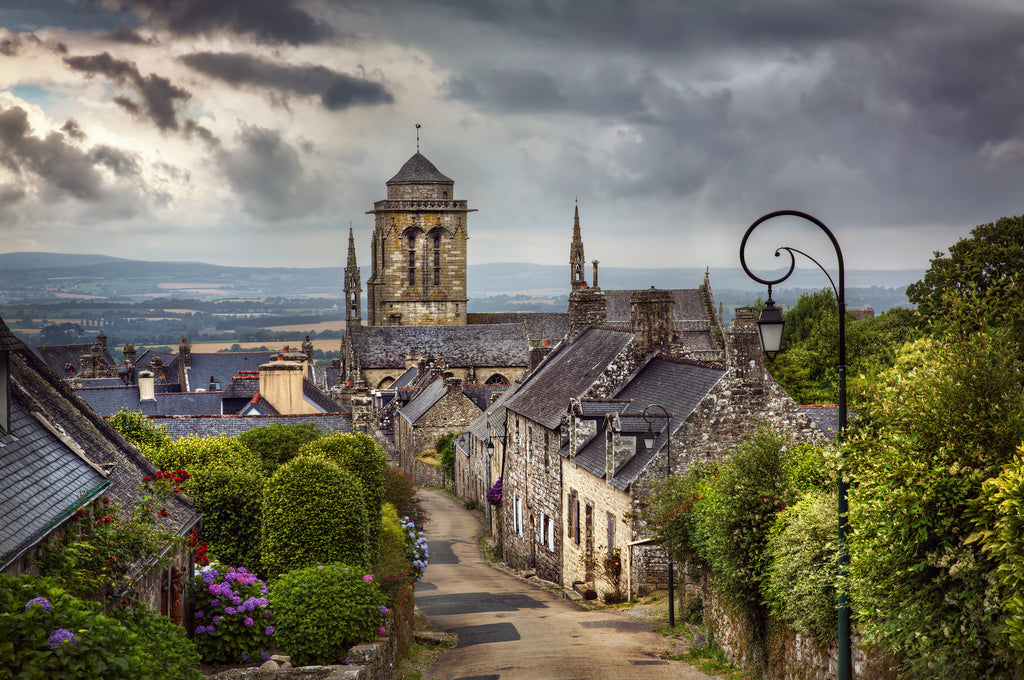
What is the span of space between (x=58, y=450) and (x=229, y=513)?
8.34 metres

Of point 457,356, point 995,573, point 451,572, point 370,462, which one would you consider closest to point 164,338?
point 457,356

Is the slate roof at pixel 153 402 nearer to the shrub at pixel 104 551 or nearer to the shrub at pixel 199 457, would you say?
the shrub at pixel 199 457

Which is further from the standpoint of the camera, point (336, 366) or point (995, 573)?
point (336, 366)

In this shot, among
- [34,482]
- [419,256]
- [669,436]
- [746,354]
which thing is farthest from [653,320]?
[419,256]

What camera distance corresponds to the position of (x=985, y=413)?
10.2m

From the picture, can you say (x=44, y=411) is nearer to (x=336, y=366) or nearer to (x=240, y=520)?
(x=240, y=520)

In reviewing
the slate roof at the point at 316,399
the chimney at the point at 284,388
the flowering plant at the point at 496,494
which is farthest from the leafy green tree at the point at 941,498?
the slate roof at the point at 316,399

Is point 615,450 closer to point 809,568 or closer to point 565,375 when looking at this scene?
point 565,375

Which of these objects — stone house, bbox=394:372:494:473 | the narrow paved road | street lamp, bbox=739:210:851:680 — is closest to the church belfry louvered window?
stone house, bbox=394:372:494:473

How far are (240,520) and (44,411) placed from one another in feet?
24.1

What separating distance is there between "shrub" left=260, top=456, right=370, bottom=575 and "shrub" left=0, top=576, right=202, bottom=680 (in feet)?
31.0

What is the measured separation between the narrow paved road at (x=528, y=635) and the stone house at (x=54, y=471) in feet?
19.2

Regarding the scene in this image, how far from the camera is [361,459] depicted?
24188mm

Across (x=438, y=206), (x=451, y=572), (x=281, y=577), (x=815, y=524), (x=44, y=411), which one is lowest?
(x=451, y=572)
